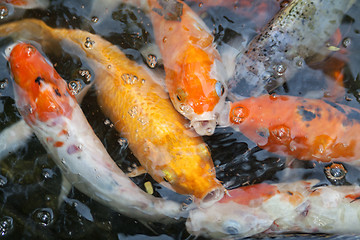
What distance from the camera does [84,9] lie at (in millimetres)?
3061

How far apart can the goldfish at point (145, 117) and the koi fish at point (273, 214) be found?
0.38 ft

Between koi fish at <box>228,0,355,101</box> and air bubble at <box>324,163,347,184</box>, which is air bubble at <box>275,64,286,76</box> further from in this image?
air bubble at <box>324,163,347,184</box>

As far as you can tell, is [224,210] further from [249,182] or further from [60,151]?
[60,151]

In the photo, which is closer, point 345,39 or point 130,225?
point 130,225

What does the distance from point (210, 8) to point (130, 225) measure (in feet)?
5.72

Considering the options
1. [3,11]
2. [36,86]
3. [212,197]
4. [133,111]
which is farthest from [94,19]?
[212,197]

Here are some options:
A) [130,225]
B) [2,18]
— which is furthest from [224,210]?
[2,18]

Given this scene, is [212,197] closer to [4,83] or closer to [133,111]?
[133,111]

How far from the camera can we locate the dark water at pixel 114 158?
254 centimetres

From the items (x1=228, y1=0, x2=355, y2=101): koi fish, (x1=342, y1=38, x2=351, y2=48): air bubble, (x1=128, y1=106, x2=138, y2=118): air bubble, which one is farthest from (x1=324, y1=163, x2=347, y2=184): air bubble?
(x1=128, y1=106, x2=138, y2=118): air bubble

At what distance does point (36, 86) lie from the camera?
2.52 m

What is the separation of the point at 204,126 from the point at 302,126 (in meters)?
0.64

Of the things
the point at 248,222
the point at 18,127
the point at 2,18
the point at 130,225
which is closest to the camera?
the point at 248,222

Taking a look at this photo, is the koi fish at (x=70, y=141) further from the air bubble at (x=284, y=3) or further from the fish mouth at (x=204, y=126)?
the air bubble at (x=284, y=3)
